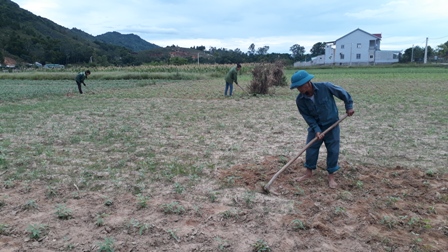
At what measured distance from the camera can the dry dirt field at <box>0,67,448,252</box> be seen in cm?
309

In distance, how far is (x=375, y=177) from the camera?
4.55 metres

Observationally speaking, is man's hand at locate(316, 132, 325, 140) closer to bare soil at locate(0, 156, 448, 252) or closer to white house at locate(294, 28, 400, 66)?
bare soil at locate(0, 156, 448, 252)

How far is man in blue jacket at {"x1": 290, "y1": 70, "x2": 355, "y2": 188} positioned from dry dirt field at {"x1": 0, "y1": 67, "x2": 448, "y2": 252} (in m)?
0.45

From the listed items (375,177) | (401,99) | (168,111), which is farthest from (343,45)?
(375,177)

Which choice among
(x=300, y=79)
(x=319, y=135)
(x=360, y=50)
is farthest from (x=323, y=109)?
(x=360, y=50)

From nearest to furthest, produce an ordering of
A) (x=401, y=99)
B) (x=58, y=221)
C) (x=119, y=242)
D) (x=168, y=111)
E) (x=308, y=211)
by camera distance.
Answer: (x=119, y=242)
(x=58, y=221)
(x=308, y=211)
(x=168, y=111)
(x=401, y=99)

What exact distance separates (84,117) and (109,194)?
20.6ft

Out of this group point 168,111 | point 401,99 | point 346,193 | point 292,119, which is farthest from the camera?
point 401,99

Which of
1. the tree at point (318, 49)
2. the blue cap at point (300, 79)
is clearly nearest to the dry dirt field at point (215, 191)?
the blue cap at point (300, 79)

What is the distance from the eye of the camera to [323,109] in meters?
4.32

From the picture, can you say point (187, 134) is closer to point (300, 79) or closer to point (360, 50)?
point (300, 79)

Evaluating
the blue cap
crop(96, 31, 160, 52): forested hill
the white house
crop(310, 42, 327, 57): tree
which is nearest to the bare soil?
the blue cap

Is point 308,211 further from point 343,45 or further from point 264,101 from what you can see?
point 343,45

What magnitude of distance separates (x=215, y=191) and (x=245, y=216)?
0.77 metres
